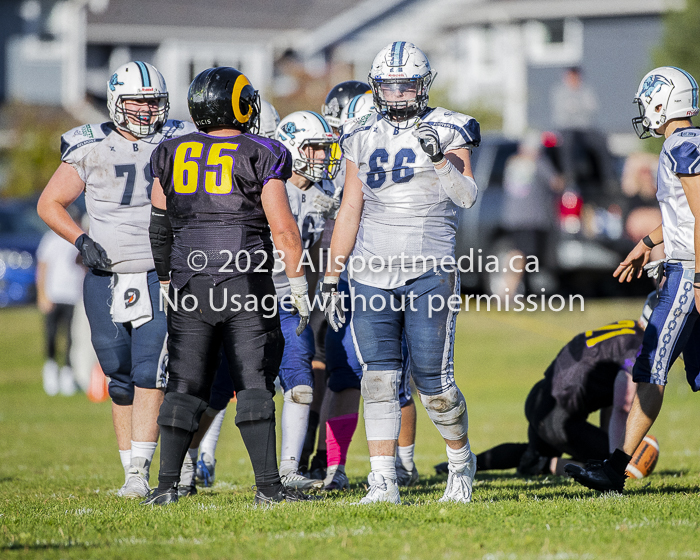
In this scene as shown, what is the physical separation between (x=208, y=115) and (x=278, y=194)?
0.55 meters

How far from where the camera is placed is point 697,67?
22.2m

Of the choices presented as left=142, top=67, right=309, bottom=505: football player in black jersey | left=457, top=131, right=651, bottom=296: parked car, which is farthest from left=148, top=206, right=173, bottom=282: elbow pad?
left=457, top=131, right=651, bottom=296: parked car

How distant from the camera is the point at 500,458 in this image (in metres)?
6.37

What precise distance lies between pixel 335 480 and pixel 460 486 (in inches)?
38.6

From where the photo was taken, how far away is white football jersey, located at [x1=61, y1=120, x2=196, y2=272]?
5395 millimetres

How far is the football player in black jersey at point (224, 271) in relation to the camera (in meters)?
4.58

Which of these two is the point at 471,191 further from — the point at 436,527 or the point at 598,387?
the point at 598,387

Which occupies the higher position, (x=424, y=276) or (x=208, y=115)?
(x=208, y=115)

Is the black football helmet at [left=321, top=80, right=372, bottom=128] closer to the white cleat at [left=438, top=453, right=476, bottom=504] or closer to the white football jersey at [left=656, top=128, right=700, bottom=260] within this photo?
the white football jersey at [left=656, top=128, right=700, bottom=260]

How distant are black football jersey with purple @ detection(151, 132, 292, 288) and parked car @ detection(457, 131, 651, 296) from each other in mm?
11567

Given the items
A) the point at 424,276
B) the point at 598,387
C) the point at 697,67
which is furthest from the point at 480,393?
the point at 697,67

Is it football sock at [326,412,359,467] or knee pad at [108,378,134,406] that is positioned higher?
knee pad at [108,378,134,406]

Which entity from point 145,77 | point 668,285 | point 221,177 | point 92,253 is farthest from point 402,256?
point 145,77

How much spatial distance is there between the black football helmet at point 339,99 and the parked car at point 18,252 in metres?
12.6
